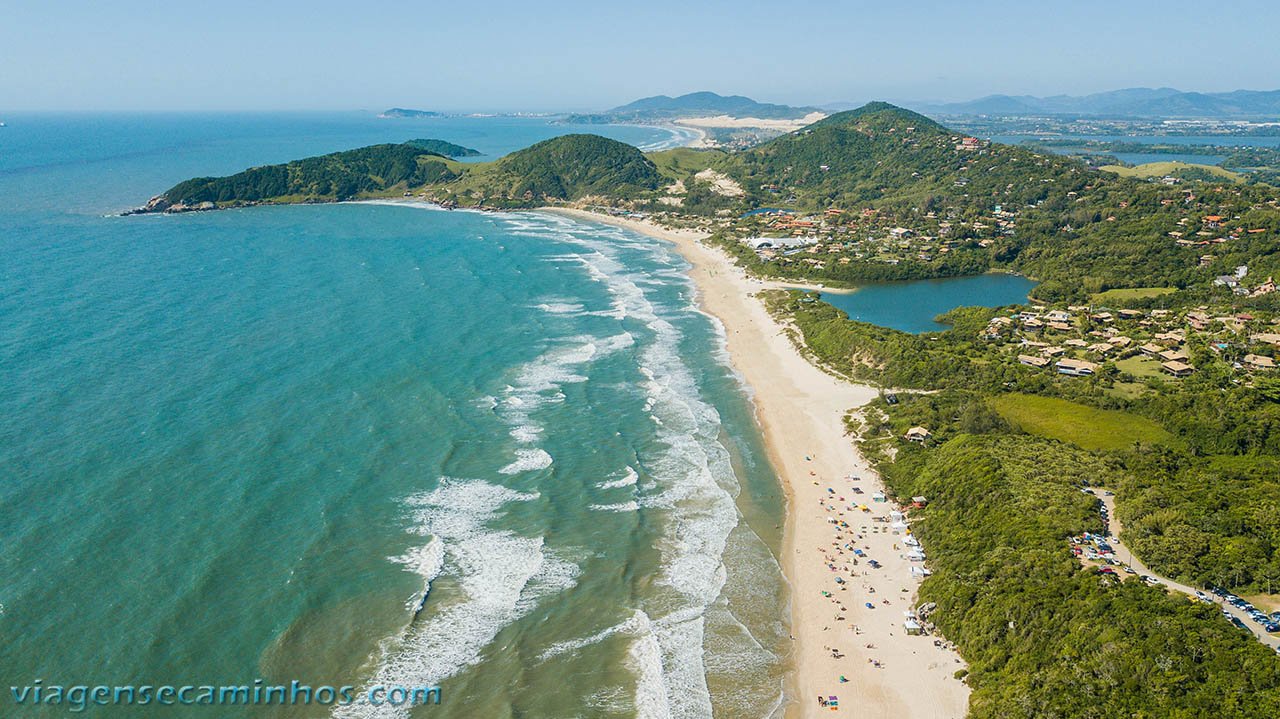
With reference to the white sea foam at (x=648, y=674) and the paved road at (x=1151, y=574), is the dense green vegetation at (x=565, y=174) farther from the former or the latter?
the white sea foam at (x=648, y=674)

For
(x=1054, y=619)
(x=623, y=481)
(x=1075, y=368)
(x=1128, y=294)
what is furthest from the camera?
(x=1128, y=294)

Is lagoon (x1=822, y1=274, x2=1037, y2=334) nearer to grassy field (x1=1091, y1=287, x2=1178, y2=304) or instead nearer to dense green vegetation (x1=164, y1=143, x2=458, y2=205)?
grassy field (x1=1091, y1=287, x2=1178, y2=304)

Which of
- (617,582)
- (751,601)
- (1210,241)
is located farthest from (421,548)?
(1210,241)

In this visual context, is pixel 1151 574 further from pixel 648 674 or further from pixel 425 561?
pixel 425 561

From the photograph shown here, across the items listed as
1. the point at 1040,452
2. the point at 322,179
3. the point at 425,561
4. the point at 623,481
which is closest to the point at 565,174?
the point at 322,179

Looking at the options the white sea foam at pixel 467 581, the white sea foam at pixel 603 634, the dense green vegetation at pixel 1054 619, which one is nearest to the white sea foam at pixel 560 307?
the white sea foam at pixel 467 581

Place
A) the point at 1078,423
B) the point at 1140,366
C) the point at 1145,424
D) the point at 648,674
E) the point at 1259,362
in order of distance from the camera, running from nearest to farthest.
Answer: the point at 648,674 < the point at 1145,424 < the point at 1078,423 < the point at 1259,362 < the point at 1140,366

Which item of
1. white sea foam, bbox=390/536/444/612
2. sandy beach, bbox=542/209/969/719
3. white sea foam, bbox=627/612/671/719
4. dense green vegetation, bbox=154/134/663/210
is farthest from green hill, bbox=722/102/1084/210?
white sea foam, bbox=390/536/444/612
